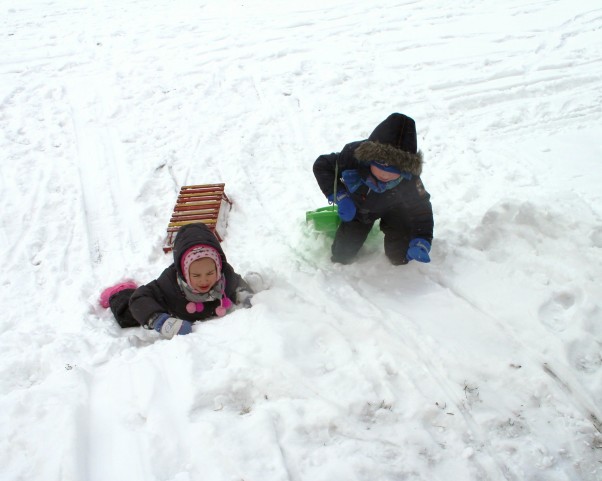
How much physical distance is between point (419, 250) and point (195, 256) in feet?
5.06

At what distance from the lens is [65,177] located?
17.1 feet

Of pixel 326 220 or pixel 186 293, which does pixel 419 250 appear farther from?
pixel 186 293

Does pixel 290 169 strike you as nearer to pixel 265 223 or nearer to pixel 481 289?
pixel 265 223

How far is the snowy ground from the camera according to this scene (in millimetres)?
2217

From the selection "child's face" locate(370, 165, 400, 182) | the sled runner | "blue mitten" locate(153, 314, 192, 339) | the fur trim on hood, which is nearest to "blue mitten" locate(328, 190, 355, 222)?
"child's face" locate(370, 165, 400, 182)

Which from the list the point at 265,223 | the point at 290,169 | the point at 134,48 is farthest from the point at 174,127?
the point at 134,48

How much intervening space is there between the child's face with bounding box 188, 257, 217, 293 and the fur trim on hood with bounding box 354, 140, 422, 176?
4.09 feet

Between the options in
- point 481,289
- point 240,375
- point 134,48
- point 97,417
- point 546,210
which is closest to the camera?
point 97,417

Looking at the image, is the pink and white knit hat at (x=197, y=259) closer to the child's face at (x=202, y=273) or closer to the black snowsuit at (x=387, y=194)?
the child's face at (x=202, y=273)

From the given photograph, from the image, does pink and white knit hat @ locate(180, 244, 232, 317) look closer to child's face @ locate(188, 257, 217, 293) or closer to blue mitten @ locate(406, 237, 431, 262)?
child's face @ locate(188, 257, 217, 293)

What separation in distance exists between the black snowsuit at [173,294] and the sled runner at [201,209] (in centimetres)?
77

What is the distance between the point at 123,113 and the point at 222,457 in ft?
17.5

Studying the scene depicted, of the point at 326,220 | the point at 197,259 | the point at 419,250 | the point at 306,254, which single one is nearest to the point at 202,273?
the point at 197,259

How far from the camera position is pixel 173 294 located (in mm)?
3412
